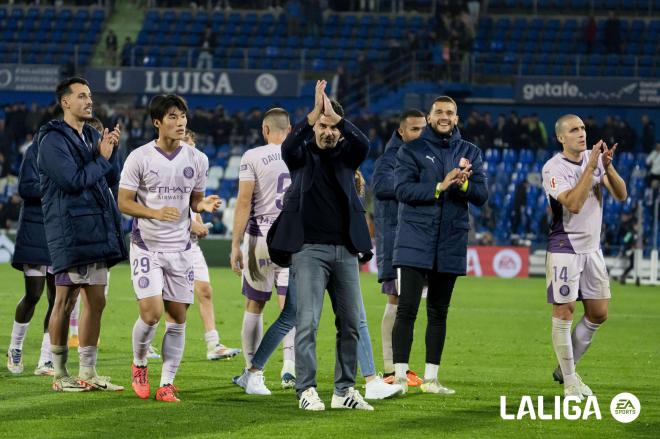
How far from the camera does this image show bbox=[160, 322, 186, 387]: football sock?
9.87m

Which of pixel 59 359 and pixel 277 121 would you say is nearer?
pixel 59 359

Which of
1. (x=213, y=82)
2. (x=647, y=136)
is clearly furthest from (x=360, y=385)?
(x=213, y=82)

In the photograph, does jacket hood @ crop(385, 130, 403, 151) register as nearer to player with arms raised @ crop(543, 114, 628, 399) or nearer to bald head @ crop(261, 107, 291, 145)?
bald head @ crop(261, 107, 291, 145)

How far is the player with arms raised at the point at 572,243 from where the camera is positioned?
1026cm

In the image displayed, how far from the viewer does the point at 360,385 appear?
11.0m

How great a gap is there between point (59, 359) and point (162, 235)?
1.33m

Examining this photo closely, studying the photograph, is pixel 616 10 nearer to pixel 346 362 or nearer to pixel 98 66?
pixel 98 66

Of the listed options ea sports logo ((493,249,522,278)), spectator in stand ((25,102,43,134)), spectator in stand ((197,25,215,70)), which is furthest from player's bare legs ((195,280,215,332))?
spectator in stand ((197,25,215,70))

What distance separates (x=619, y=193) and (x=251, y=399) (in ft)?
10.7

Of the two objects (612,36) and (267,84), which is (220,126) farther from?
(612,36)

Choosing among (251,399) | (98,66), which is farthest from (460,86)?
(251,399)

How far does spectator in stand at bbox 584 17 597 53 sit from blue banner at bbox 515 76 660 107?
283cm

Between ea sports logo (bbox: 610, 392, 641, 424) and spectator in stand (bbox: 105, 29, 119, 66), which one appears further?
spectator in stand (bbox: 105, 29, 119, 66)

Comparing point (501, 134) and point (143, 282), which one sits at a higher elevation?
point (501, 134)
